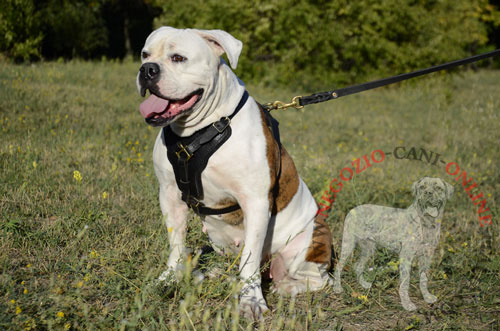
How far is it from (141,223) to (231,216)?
95 cm

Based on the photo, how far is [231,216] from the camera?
2.51 meters

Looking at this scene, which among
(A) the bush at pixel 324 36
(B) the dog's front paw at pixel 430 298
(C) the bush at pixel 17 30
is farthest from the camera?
(A) the bush at pixel 324 36

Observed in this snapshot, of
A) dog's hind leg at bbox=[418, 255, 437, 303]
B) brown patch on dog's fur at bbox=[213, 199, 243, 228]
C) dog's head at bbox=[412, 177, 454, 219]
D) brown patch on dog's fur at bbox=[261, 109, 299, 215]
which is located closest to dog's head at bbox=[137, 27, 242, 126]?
brown patch on dog's fur at bbox=[261, 109, 299, 215]

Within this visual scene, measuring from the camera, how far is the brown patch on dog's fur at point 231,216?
2.44 m

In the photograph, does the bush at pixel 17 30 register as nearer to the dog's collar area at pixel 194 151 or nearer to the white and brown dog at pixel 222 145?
the white and brown dog at pixel 222 145

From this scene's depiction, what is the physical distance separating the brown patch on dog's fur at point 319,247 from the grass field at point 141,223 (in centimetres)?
21

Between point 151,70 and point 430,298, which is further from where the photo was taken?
point 430,298

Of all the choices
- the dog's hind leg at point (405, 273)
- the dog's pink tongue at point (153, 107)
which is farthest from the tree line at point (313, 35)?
the dog's pink tongue at point (153, 107)

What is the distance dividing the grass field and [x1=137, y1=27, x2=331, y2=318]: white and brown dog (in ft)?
0.54

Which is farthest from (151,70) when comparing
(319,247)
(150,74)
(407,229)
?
(407,229)

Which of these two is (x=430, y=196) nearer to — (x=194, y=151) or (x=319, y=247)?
(x=319, y=247)

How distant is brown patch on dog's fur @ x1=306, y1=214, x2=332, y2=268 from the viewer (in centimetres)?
273

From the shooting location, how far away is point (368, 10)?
35.2ft

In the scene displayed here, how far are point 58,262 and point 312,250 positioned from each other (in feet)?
5.05
